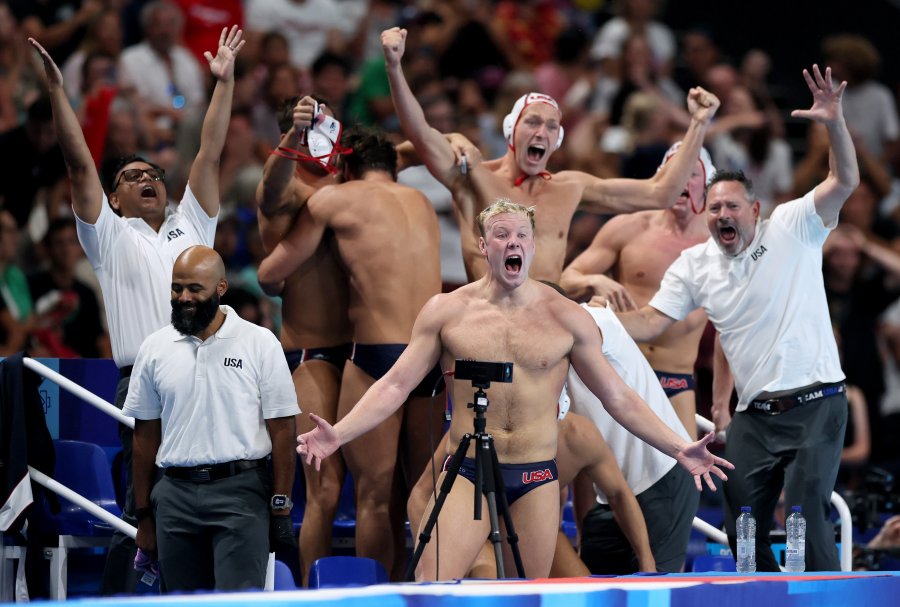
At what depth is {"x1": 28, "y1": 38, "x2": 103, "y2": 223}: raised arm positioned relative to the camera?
6.63 metres

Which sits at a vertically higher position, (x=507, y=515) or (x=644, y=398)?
(x=644, y=398)

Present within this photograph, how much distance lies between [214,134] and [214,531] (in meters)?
1.92

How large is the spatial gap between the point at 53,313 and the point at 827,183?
479cm

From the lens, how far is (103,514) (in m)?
6.79

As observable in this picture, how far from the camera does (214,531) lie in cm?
597

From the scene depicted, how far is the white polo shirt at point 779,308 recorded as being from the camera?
23.1 ft

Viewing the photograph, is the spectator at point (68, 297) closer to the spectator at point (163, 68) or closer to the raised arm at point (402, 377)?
the spectator at point (163, 68)

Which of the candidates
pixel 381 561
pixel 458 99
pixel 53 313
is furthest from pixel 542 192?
pixel 458 99

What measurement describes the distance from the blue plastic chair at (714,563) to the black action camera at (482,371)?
1911 mm

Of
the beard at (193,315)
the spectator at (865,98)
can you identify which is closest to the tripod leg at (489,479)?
the beard at (193,315)

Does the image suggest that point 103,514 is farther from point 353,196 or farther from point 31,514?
point 353,196

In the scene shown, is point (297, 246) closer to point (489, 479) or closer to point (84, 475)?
point (84, 475)

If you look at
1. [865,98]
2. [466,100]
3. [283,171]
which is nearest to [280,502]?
[283,171]

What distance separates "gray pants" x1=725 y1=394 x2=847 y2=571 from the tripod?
5.52 feet
